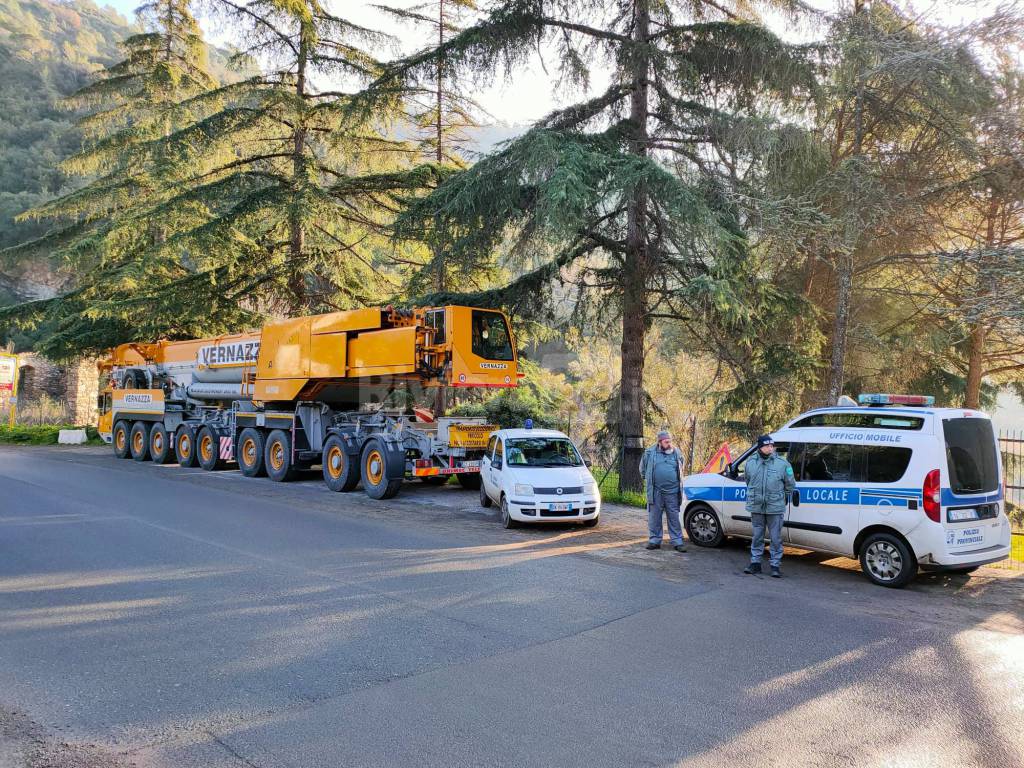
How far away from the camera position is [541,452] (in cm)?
1232

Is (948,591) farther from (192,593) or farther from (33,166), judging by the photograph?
(33,166)

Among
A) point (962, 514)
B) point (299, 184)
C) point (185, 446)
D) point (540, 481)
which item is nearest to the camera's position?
point (962, 514)

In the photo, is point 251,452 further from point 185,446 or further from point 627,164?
point 627,164

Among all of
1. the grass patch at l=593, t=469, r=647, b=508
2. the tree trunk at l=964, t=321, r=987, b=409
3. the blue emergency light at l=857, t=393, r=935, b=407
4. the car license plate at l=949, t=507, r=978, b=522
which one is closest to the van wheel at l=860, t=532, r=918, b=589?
the car license plate at l=949, t=507, r=978, b=522

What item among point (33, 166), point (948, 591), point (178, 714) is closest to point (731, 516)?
point (948, 591)

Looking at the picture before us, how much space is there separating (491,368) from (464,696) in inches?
406

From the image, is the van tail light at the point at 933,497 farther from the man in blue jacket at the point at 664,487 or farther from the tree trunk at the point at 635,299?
the tree trunk at the point at 635,299

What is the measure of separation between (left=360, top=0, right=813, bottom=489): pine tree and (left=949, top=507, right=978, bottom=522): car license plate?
14.9ft

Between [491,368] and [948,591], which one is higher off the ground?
[491,368]

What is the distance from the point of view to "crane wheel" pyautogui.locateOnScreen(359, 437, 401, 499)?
47.8 ft

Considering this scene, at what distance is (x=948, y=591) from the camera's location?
8.07 meters

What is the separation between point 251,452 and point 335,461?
13.2 feet

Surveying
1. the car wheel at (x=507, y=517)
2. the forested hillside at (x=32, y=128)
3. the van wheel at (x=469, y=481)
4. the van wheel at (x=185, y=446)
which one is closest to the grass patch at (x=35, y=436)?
the van wheel at (x=185, y=446)

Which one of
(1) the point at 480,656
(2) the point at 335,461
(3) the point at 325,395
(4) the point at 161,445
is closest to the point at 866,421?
(1) the point at 480,656
